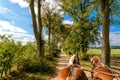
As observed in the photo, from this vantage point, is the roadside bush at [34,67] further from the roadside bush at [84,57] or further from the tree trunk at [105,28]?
the roadside bush at [84,57]

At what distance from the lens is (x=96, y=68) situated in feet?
31.0

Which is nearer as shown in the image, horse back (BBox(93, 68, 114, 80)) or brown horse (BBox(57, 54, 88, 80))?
brown horse (BBox(57, 54, 88, 80))

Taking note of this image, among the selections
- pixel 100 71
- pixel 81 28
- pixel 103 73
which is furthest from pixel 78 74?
pixel 81 28

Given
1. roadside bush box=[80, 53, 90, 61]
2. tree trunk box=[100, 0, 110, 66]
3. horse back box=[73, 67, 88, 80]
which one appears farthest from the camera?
roadside bush box=[80, 53, 90, 61]

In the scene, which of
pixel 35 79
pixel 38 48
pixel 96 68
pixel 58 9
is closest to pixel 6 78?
pixel 35 79

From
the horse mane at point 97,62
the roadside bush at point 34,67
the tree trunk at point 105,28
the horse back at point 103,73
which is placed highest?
the tree trunk at point 105,28

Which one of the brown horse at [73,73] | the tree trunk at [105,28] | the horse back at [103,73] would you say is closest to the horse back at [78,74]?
the brown horse at [73,73]

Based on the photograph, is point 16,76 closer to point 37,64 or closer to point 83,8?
A: point 37,64

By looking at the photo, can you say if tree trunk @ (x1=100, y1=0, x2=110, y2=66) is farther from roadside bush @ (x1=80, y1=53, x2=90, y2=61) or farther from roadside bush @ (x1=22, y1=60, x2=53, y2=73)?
roadside bush @ (x1=80, y1=53, x2=90, y2=61)

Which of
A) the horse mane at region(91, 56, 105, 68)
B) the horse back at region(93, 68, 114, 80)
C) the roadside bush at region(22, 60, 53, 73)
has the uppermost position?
the horse mane at region(91, 56, 105, 68)

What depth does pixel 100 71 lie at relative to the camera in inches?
359

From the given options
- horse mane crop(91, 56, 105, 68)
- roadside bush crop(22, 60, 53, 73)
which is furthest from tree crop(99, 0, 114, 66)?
horse mane crop(91, 56, 105, 68)

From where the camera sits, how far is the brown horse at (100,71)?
28.3ft

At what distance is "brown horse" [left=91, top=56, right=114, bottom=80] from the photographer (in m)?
8.62
